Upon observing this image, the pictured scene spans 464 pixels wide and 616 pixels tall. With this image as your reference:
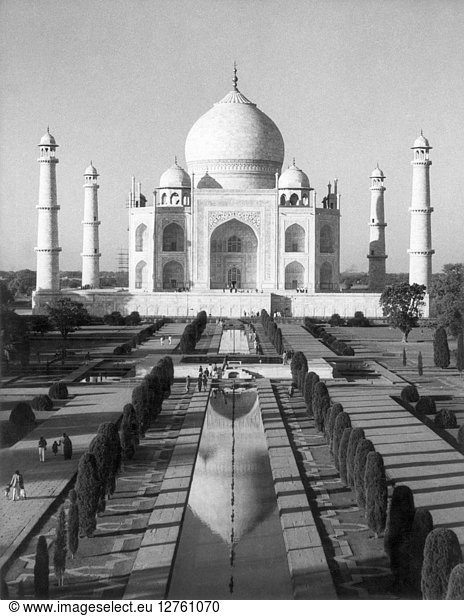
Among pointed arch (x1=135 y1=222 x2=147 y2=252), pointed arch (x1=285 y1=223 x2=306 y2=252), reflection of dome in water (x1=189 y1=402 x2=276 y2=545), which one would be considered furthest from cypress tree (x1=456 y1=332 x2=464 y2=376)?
pointed arch (x1=135 y1=222 x2=147 y2=252)

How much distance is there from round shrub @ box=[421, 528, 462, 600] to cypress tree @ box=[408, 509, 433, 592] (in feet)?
1.32

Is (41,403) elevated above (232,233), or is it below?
below

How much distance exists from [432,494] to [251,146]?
24.4 m

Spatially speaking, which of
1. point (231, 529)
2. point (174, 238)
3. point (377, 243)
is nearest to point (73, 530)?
point (231, 529)

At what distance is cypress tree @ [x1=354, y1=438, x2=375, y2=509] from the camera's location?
805cm

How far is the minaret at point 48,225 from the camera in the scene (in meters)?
28.5

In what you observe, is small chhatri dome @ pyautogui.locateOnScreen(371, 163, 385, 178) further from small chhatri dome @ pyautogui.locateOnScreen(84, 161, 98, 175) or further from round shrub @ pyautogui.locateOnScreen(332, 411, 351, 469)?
round shrub @ pyautogui.locateOnScreen(332, 411, 351, 469)

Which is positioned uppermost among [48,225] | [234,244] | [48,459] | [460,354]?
[48,225]

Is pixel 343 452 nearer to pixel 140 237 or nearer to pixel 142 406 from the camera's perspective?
pixel 142 406

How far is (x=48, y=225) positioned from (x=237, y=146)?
705 centimetres

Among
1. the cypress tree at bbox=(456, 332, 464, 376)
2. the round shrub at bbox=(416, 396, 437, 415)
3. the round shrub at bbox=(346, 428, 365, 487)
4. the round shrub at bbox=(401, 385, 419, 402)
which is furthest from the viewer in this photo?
the cypress tree at bbox=(456, 332, 464, 376)

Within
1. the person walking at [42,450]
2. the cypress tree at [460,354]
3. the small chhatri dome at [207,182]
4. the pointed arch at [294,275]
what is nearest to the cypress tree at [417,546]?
the person walking at [42,450]

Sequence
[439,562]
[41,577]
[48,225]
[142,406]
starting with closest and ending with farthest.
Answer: [439,562] → [41,577] → [142,406] → [48,225]

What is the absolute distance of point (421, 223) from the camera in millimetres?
28594
